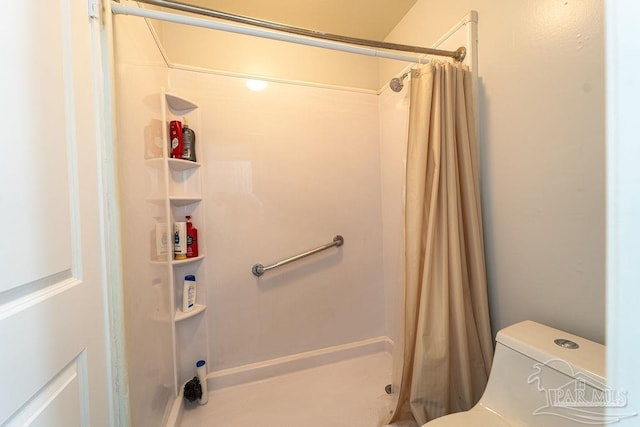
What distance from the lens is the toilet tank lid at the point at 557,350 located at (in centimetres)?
66

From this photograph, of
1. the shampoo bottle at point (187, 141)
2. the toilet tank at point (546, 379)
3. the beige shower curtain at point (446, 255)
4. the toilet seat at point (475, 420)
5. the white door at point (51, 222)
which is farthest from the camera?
the shampoo bottle at point (187, 141)

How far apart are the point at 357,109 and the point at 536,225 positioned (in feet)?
4.54

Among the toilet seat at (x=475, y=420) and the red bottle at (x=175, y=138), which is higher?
the red bottle at (x=175, y=138)

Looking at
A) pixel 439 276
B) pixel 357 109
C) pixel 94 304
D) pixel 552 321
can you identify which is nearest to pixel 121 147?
pixel 94 304

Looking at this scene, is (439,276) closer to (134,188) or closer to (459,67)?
(459,67)

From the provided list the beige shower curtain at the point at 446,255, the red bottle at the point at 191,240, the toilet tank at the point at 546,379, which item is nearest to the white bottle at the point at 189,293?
the red bottle at the point at 191,240

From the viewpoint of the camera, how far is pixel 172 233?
1434 millimetres

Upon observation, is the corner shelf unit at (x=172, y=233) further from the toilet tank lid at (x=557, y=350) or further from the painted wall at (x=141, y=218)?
the toilet tank lid at (x=557, y=350)

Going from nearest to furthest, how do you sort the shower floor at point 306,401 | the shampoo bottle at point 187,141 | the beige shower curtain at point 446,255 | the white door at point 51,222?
the white door at point 51,222 → the beige shower curtain at point 446,255 → the shower floor at point 306,401 → the shampoo bottle at point 187,141

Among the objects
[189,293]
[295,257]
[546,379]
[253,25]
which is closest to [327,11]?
[253,25]

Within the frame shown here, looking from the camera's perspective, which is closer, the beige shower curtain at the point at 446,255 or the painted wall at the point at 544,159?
the painted wall at the point at 544,159

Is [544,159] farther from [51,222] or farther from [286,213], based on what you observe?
[51,222]

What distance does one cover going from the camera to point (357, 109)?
1.89 meters

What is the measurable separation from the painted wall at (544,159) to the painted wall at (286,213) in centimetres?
88
